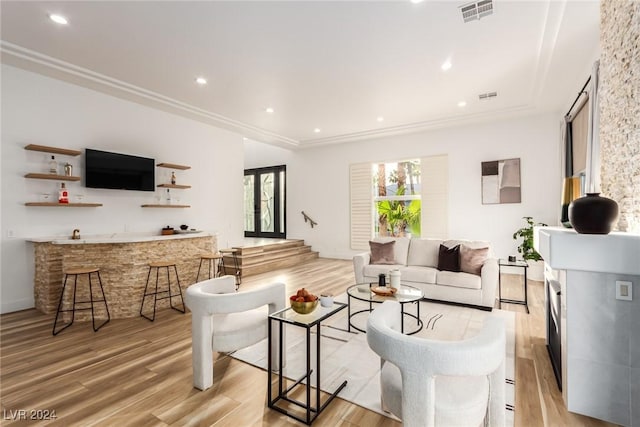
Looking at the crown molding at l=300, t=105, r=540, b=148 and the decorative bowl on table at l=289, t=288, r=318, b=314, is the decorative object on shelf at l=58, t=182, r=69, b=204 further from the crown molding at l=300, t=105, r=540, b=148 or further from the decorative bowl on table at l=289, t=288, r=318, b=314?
the crown molding at l=300, t=105, r=540, b=148

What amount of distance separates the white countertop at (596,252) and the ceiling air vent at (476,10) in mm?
2290

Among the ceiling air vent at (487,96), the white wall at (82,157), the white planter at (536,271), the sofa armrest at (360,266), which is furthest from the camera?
the white planter at (536,271)

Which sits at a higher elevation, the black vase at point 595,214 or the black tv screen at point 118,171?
the black tv screen at point 118,171

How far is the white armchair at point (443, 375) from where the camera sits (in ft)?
4.21

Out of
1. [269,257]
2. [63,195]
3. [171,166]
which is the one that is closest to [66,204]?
[63,195]

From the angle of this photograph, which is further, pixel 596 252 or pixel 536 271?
pixel 536 271

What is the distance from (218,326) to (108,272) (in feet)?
7.60

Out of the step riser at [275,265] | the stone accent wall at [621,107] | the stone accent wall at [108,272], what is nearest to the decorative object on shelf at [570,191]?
the stone accent wall at [621,107]

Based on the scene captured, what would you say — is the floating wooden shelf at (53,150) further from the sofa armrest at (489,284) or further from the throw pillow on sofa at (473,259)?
the sofa armrest at (489,284)

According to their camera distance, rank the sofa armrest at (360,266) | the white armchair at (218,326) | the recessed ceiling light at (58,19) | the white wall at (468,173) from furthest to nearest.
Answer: the white wall at (468,173) → the sofa armrest at (360,266) → the recessed ceiling light at (58,19) → the white armchair at (218,326)

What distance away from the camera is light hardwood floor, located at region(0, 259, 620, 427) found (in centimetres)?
194

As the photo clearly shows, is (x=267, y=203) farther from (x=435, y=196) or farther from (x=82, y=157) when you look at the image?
(x=82, y=157)

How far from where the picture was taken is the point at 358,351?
2826mm

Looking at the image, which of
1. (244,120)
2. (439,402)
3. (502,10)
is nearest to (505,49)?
(502,10)
